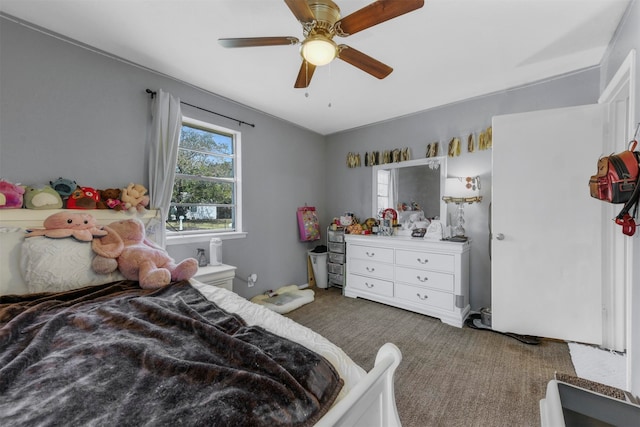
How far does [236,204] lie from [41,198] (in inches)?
66.1

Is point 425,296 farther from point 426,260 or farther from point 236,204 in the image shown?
point 236,204

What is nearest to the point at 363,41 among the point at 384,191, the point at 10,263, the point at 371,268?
the point at 384,191

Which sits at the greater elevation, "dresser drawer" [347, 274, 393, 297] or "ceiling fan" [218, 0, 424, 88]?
"ceiling fan" [218, 0, 424, 88]

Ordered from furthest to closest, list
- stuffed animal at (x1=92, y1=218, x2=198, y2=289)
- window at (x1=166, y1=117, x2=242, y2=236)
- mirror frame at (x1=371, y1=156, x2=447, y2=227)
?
1. mirror frame at (x1=371, y1=156, x2=447, y2=227)
2. window at (x1=166, y1=117, x2=242, y2=236)
3. stuffed animal at (x1=92, y1=218, x2=198, y2=289)

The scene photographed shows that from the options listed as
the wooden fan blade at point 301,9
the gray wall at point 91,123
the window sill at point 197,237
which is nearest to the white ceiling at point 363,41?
the gray wall at point 91,123

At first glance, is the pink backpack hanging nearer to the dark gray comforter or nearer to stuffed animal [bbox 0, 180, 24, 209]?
Result: the dark gray comforter

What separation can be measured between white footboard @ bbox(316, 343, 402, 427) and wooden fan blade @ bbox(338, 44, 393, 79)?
1622mm

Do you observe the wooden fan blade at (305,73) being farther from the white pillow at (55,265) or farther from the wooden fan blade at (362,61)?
the white pillow at (55,265)

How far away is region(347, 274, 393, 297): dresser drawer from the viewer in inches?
124

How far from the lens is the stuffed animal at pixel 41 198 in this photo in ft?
5.55

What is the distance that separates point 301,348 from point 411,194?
9.63 ft

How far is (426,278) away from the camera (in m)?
2.84

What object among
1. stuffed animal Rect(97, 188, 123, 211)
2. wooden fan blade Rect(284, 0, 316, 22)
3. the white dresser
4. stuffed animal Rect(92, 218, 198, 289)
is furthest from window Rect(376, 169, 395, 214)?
stuffed animal Rect(97, 188, 123, 211)

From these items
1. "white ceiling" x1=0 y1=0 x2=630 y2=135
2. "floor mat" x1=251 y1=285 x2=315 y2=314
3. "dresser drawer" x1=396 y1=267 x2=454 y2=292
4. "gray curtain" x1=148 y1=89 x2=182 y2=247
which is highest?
"white ceiling" x1=0 y1=0 x2=630 y2=135
